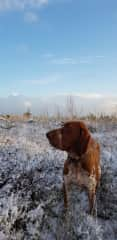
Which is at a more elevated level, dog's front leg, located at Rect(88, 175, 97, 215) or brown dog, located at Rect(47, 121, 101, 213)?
brown dog, located at Rect(47, 121, 101, 213)

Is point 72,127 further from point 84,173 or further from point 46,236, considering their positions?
point 46,236

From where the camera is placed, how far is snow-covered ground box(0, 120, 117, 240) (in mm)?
6098

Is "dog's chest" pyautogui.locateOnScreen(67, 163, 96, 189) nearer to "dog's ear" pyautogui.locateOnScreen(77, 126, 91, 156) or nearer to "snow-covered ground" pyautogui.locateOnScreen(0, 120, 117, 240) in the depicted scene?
"dog's ear" pyautogui.locateOnScreen(77, 126, 91, 156)

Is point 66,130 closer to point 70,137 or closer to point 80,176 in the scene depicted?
point 70,137

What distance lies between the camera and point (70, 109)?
1705cm

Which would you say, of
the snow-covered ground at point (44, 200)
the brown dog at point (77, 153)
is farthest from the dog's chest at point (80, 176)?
the snow-covered ground at point (44, 200)

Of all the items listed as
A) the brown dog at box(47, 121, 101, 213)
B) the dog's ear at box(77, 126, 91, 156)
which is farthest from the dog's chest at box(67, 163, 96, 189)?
the dog's ear at box(77, 126, 91, 156)

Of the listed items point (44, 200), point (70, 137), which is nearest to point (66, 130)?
point (70, 137)

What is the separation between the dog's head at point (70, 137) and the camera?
6.01 meters

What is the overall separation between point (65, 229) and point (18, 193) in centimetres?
106

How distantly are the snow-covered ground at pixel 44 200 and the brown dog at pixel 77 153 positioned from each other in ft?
1.09

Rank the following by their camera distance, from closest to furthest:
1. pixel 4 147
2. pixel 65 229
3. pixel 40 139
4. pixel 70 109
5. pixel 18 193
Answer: pixel 65 229 < pixel 18 193 < pixel 4 147 < pixel 40 139 < pixel 70 109

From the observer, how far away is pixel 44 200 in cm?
674

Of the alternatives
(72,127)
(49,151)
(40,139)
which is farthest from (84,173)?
(40,139)
